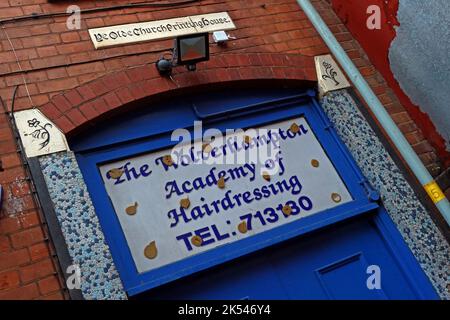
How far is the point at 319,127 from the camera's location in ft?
13.0

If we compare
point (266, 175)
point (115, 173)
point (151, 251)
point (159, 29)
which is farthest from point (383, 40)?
point (151, 251)

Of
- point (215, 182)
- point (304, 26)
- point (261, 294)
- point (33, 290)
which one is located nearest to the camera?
point (33, 290)

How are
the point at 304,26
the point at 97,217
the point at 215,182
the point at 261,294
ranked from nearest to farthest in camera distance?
1. the point at 97,217
2. the point at 261,294
3. the point at 215,182
4. the point at 304,26

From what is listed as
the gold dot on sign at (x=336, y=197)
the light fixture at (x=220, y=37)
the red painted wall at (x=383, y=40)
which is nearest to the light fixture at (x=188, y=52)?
the light fixture at (x=220, y=37)

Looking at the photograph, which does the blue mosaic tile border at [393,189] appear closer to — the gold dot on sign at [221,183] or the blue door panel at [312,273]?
the blue door panel at [312,273]

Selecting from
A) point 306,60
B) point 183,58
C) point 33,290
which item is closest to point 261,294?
point 33,290

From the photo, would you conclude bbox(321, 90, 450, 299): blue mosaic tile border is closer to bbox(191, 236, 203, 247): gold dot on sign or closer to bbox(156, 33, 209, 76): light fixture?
bbox(156, 33, 209, 76): light fixture

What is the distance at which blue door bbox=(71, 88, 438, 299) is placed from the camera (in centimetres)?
313

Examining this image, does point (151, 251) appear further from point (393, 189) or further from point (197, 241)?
point (393, 189)

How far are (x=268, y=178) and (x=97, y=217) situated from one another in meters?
1.26

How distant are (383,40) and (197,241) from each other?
2342 mm

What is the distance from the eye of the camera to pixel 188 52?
341 centimetres

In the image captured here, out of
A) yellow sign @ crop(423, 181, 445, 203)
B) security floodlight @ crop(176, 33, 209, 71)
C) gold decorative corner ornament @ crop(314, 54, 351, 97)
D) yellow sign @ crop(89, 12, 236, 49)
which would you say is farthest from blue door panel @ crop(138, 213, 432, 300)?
yellow sign @ crop(89, 12, 236, 49)
